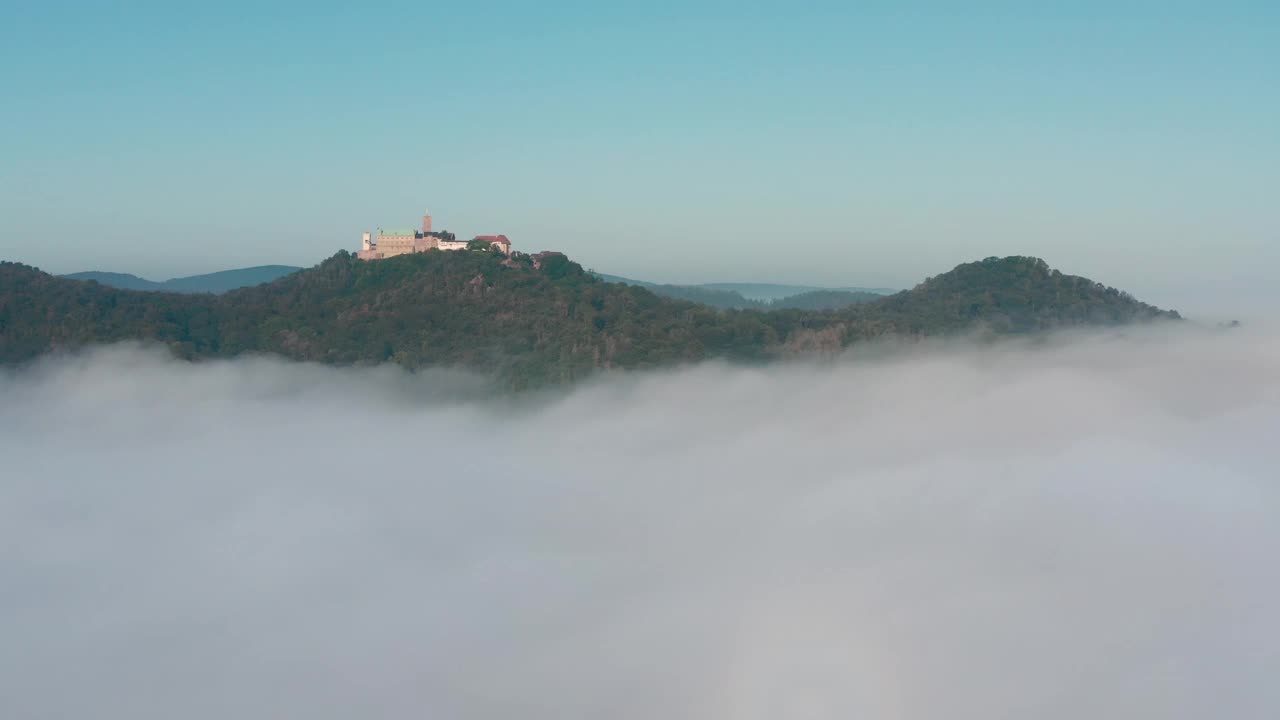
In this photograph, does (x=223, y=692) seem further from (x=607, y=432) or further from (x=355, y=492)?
(x=607, y=432)

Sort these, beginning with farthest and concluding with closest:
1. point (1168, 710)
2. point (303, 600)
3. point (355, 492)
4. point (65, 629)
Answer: point (355, 492)
point (303, 600)
point (65, 629)
point (1168, 710)

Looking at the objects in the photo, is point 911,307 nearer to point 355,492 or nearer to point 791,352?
point 791,352

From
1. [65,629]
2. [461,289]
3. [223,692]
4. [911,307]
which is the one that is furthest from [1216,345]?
[65,629]

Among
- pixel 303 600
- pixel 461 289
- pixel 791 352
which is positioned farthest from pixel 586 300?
pixel 303 600

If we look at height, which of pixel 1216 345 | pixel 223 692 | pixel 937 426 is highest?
pixel 1216 345

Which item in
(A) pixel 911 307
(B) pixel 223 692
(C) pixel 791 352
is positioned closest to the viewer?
(B) pixel 223 692

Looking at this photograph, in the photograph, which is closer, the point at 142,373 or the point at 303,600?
the point at 303,600

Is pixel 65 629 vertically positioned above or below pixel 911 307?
below
